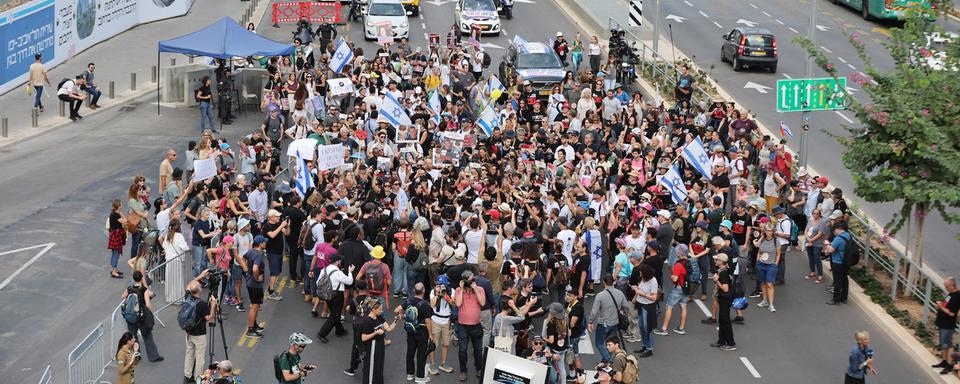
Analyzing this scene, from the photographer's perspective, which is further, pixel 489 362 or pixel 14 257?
pixel 14 257

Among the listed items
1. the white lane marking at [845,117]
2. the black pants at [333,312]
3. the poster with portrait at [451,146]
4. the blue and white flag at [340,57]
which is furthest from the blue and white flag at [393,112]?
the white lane marking at [845,117]

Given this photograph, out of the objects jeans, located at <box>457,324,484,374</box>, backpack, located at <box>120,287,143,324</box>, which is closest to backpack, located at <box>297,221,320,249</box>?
backpack, located at <box>120,287,143,324</box>

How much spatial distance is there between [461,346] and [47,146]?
57.2 feet

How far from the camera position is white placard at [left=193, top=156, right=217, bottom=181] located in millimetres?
23047

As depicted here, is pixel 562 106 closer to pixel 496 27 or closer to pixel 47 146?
pixel 47 146

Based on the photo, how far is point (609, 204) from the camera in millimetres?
23656

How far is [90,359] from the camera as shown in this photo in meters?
17.5

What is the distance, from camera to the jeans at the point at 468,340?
18.3m

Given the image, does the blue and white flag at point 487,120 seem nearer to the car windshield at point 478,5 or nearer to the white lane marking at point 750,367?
the white lane marking at point 750,367

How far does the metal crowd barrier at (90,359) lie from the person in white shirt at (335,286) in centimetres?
325

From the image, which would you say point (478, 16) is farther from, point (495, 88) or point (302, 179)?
point (302, 179)

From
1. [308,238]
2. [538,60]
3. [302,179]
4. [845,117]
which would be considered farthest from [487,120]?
[845,117]

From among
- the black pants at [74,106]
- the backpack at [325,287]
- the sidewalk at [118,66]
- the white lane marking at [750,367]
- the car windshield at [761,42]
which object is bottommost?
the sidewalk at [118,66]

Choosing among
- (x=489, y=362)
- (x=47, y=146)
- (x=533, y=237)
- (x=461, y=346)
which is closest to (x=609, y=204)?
(x=533, y=237)
